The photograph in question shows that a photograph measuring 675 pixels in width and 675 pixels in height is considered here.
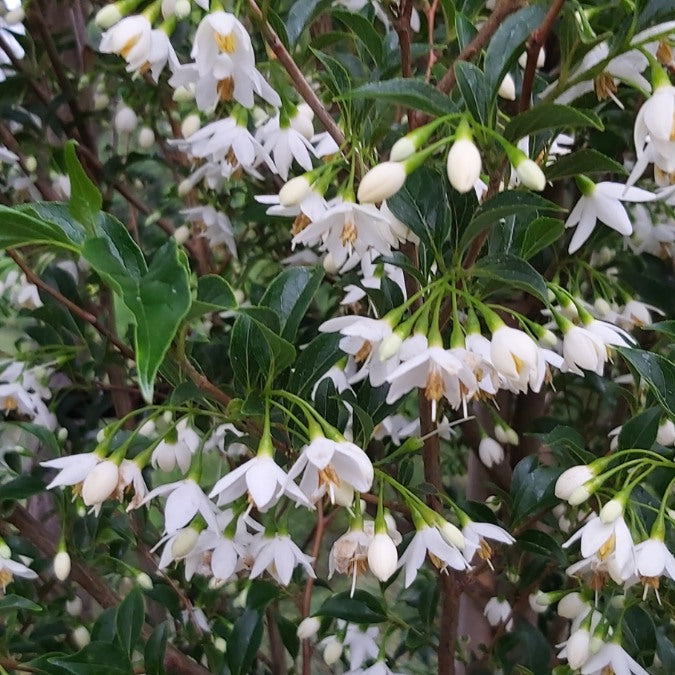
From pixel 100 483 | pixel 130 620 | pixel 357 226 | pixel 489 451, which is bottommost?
pixel 489 451

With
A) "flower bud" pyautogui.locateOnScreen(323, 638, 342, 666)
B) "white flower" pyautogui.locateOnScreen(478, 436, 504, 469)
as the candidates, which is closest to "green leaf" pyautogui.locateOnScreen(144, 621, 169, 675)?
"flower bud" pyautogui.locateOnScreen(323, 638, 342, 666)

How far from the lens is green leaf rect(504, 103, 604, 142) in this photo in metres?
0.41

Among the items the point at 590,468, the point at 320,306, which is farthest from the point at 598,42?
the point at 320,306

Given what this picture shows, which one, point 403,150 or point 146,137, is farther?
point 146,137

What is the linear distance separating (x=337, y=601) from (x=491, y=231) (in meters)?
0.37

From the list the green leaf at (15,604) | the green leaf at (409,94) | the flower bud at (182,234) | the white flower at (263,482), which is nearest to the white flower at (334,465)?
the white flower at (263,482)

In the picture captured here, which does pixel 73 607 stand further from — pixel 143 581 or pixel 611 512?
pixel 611 512

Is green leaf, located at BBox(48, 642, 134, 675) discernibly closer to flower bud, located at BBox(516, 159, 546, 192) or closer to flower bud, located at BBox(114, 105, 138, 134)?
flower bud, located at BBox(516, 159, 546, 192)

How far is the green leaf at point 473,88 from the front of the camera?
44 cm

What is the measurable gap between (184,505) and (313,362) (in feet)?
0.47

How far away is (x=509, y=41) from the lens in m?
0.44

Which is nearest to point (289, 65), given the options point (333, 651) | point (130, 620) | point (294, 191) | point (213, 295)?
point (294, 191)

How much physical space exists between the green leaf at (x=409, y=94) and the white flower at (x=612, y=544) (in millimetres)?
309

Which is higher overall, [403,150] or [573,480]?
[403,150]
